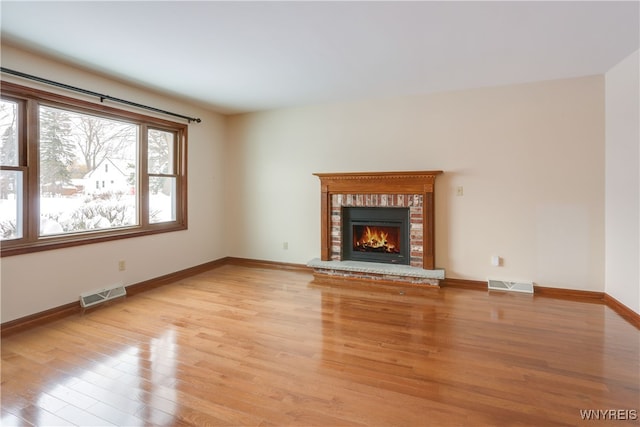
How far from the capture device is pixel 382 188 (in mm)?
4234

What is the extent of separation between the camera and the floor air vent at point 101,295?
Answer: 130 inches

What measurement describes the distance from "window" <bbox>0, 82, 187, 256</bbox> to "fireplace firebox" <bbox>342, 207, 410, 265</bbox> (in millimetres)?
2428

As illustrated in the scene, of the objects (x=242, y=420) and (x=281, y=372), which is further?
(x=281, y=372)

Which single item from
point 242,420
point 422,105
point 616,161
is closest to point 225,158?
point 422,105

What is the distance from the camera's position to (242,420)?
65.7 inches

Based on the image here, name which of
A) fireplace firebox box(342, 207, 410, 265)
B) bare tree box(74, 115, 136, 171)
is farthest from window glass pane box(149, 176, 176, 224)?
fireplace firebox box(342, 207, 410, 265)

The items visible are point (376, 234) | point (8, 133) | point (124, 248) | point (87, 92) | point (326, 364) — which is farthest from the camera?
point (376, 234)

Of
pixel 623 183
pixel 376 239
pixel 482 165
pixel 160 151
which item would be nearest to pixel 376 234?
pixel 376 239

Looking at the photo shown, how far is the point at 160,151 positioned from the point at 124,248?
1389 mm

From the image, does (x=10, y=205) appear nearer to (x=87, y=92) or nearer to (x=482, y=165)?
(x=87, y=92)

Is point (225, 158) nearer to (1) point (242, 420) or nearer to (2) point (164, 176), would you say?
(2) point (164, 176)

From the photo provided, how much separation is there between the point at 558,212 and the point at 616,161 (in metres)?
0.72

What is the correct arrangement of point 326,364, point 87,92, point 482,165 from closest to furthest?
point 326,364, point 87,92, point 482,165

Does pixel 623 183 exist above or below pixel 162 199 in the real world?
above
